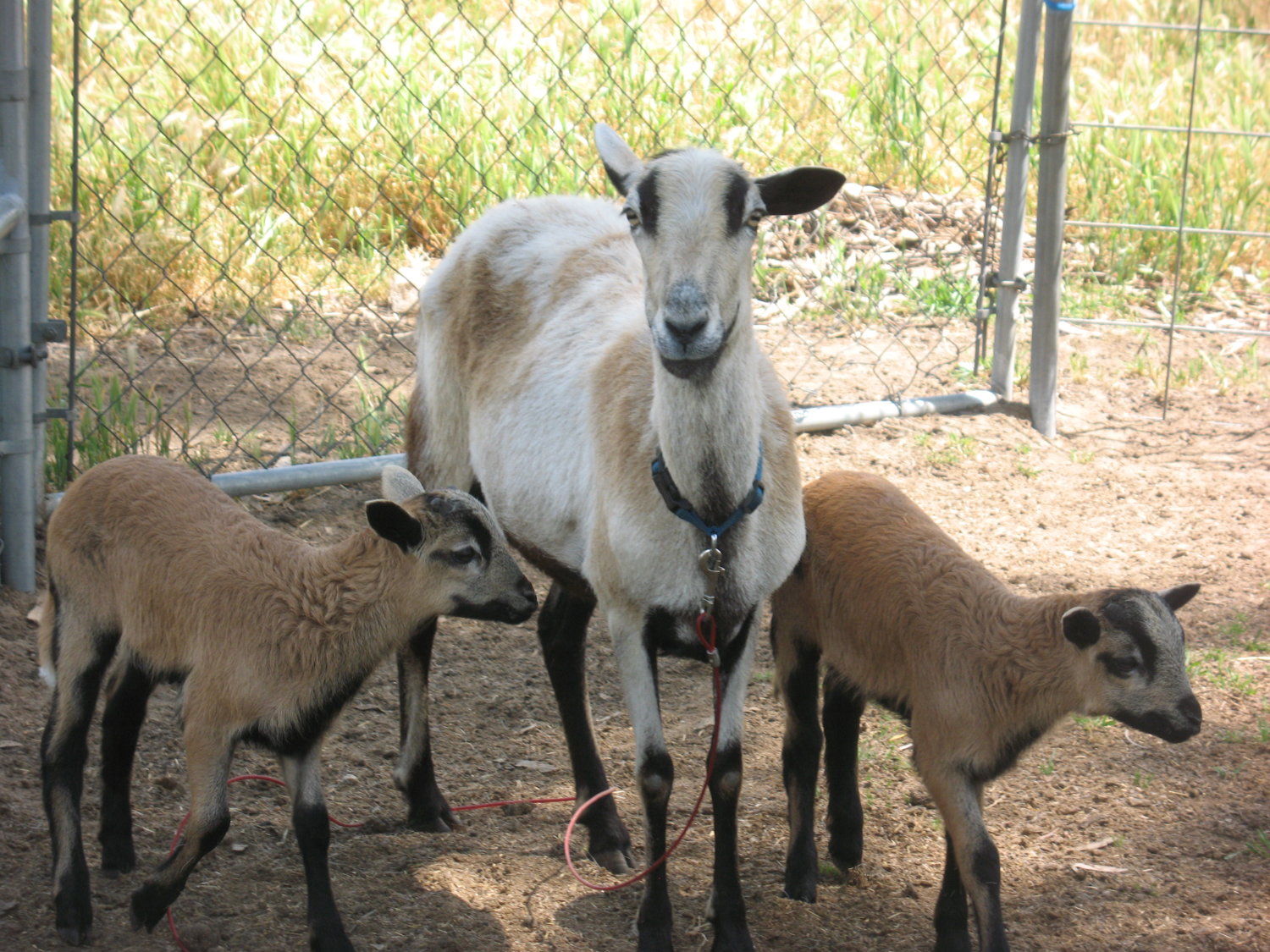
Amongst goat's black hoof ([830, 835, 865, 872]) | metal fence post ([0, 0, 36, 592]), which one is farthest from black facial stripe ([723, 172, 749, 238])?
metal fence post ([0, 0, 36, 592])

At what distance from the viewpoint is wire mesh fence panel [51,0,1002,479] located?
6.67 metres

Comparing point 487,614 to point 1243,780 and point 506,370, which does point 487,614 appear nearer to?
point 506,370

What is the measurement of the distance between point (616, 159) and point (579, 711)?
177 centimetres

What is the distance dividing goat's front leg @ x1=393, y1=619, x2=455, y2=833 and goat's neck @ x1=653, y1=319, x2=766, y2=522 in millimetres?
1111

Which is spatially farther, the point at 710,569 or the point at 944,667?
the point at 944,667

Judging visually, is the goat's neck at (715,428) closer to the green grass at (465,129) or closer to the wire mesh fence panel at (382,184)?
the wire mesh fence panel at (382,184)

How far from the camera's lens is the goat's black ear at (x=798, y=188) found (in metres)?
3.42

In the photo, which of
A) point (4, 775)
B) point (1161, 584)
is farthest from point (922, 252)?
point (4, 775)

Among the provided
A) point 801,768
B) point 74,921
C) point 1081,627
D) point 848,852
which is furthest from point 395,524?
point 1081,627

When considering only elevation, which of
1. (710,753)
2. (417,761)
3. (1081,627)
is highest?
(1081,627)

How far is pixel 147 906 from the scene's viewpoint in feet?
10.8

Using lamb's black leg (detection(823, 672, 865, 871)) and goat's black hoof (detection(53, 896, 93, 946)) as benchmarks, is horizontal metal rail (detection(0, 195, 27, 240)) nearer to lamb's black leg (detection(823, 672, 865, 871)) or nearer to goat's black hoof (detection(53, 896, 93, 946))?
→ goat's black hoof (detection(53, 896, 93, 946))

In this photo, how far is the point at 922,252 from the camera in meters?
8.88

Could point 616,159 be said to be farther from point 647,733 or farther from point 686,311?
point 647,733
